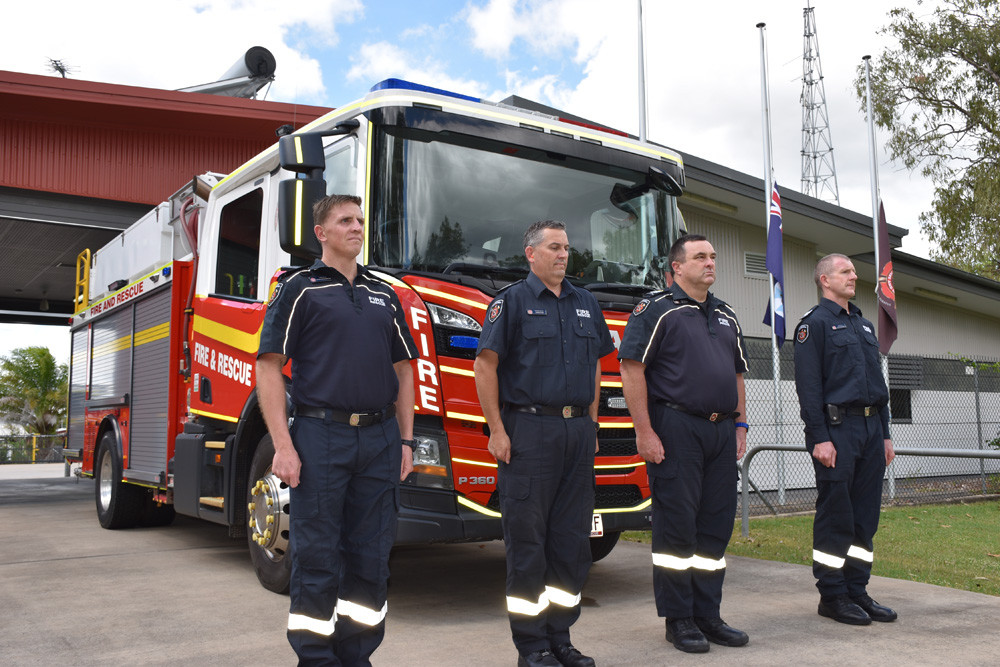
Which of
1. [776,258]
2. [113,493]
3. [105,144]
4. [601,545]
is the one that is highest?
[105,144]

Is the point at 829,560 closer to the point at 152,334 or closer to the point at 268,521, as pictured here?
the point at 268,521

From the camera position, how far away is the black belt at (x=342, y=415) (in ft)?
11.7

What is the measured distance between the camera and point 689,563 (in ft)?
14.6

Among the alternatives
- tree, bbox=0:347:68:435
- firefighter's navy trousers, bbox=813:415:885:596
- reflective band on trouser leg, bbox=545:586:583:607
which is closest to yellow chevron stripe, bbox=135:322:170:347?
reflective band on trouser leg, bbox=545:586:583:607

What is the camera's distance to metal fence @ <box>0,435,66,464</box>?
31812 mm

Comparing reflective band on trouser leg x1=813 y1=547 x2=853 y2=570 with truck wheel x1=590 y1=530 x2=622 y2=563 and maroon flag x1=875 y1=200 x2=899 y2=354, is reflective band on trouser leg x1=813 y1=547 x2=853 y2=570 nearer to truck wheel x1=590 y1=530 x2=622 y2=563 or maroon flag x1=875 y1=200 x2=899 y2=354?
truck wheel x1=590 y1=530 x2=622 y2=563

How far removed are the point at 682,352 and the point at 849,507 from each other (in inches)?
52.3

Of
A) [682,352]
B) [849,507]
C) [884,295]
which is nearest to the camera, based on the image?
[682,352]

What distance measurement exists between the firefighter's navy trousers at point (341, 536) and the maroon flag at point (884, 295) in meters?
10.6

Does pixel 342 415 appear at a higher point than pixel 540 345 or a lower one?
lower

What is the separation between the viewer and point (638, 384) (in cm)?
452

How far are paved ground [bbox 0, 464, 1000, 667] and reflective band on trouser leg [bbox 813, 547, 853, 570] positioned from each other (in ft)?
1.02

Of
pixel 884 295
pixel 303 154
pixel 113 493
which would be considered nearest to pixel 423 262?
pixel 303 154

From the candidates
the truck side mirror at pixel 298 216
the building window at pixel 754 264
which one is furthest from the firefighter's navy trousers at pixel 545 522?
the building window at pixel 754 264
